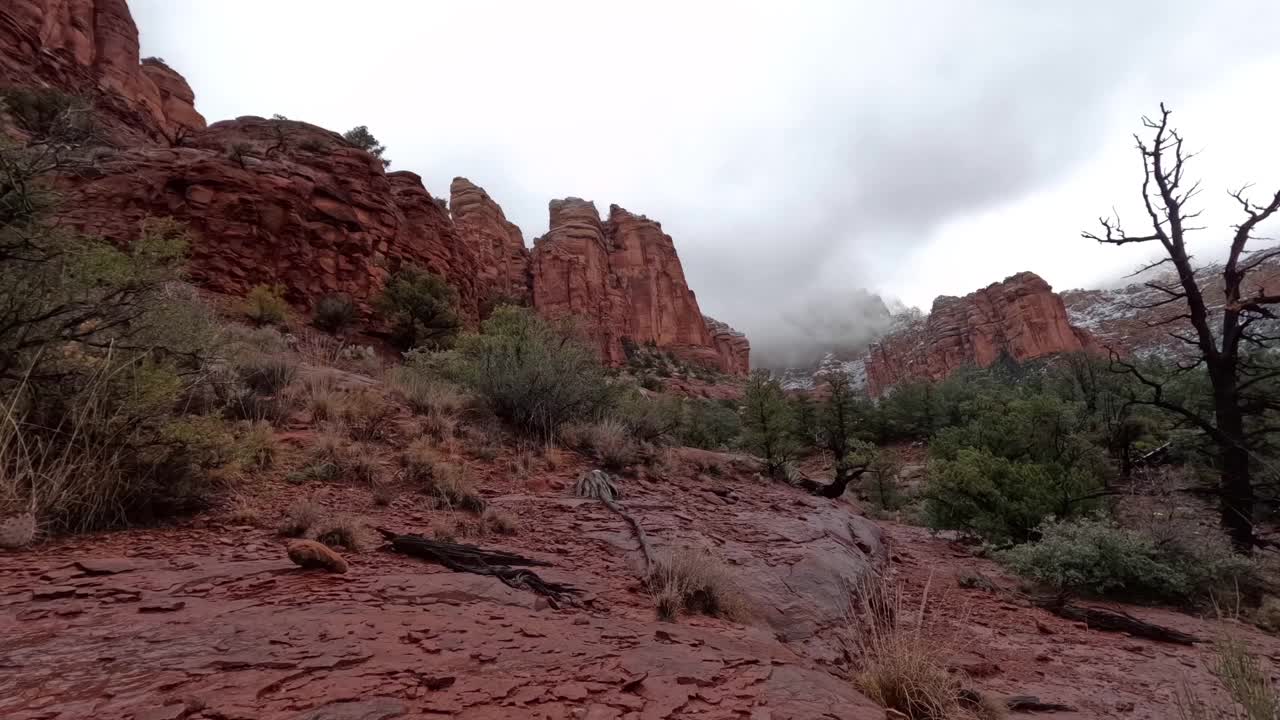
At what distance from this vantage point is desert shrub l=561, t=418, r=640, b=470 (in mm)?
6539

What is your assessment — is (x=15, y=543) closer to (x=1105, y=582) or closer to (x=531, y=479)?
(x=531, y=479)

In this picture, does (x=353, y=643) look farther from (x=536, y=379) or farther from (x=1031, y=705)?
(x=536, y=379)

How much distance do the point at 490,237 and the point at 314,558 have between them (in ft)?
178

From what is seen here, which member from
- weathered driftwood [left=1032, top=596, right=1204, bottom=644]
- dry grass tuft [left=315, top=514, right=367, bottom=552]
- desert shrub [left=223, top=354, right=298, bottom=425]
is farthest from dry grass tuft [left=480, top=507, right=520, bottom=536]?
weathered driftwood [left=1032, top=596, right=1204, bottom=644]

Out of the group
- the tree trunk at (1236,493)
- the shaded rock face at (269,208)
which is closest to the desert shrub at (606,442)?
the tree trunk at (1236,493)

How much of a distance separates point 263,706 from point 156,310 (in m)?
3.83

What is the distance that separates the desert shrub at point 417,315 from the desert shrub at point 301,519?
49.6ft

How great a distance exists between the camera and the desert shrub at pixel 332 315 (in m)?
17.3

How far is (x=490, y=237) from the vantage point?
53.2m

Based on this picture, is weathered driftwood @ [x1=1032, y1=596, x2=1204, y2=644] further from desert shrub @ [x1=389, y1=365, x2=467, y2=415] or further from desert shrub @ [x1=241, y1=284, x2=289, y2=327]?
desert shrub @ [x1=241, y1=284, x2=289, y2=327]

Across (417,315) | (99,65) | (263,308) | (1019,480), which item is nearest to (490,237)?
(99,65)

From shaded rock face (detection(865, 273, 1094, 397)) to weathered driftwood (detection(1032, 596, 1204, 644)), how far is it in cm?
6264

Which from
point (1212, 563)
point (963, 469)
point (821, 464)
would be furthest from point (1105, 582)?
point (821, 464)

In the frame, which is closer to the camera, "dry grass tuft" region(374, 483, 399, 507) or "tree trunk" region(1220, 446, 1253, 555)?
"dry grass tuft" region(374, 483, 399, 507)
